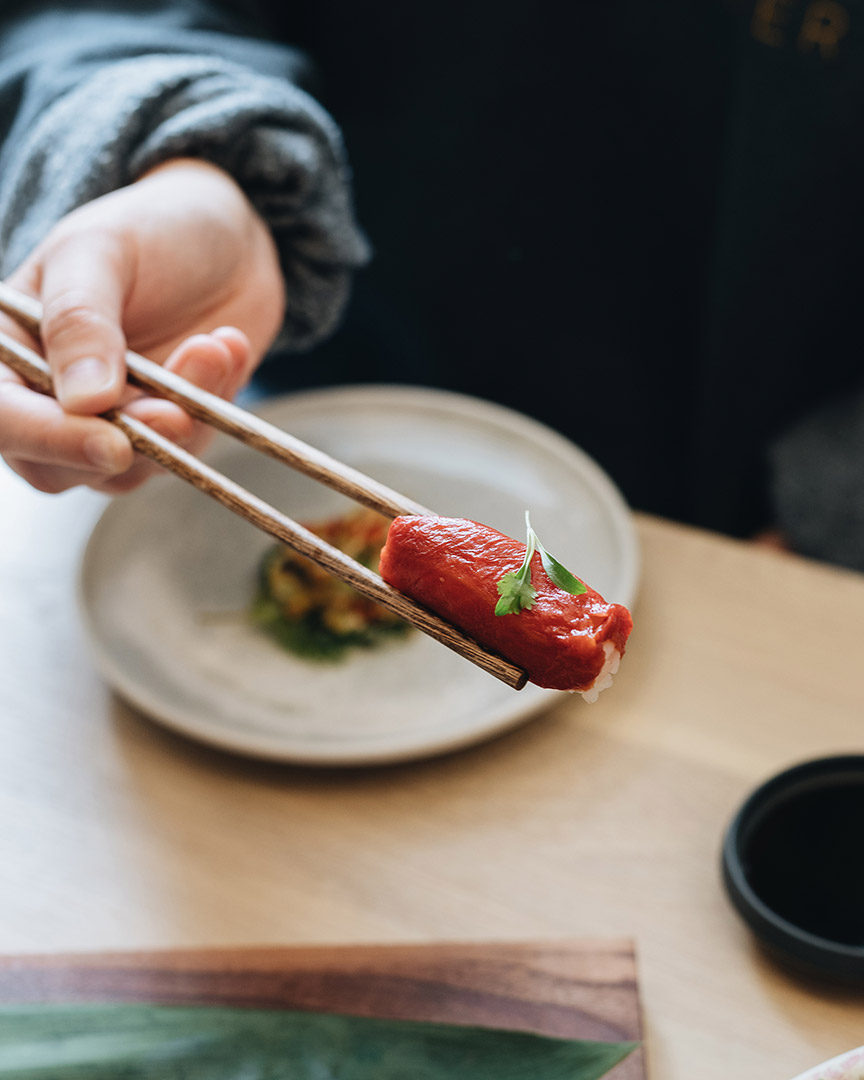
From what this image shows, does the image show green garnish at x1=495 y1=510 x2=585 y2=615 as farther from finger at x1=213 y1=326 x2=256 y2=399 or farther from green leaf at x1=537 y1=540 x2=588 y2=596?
finger at x1=213 y1=326 x2=256 y2=399

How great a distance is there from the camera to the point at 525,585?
0.49m

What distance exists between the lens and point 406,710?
909 mm

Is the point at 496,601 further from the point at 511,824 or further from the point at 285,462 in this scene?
the point at 511,824

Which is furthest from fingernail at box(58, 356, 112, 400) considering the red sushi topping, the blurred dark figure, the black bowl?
the blurred dark figure

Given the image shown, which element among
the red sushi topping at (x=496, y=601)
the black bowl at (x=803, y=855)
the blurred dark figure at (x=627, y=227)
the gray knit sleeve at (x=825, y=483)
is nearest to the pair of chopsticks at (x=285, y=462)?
the red sushi topping at (x=496, y=601)

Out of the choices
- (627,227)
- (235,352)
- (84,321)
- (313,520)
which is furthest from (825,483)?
(84,321)

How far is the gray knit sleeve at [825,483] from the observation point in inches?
53.3

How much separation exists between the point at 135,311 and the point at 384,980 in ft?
1.96

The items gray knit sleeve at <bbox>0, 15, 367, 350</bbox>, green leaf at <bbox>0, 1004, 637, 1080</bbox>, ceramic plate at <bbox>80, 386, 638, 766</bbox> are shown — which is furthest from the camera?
gray knit sleeve at <bbox>0, 15, 367, 350</bbox>

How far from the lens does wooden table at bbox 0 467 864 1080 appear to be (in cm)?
73

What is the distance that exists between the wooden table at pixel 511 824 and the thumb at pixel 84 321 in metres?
0.37

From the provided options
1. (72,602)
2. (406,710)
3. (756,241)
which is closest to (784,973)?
(406,710)

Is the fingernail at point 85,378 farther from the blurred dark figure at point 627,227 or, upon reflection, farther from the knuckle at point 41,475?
the blurred dark figure at point 627,227

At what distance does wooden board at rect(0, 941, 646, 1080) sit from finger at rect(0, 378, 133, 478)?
0.36 metres
